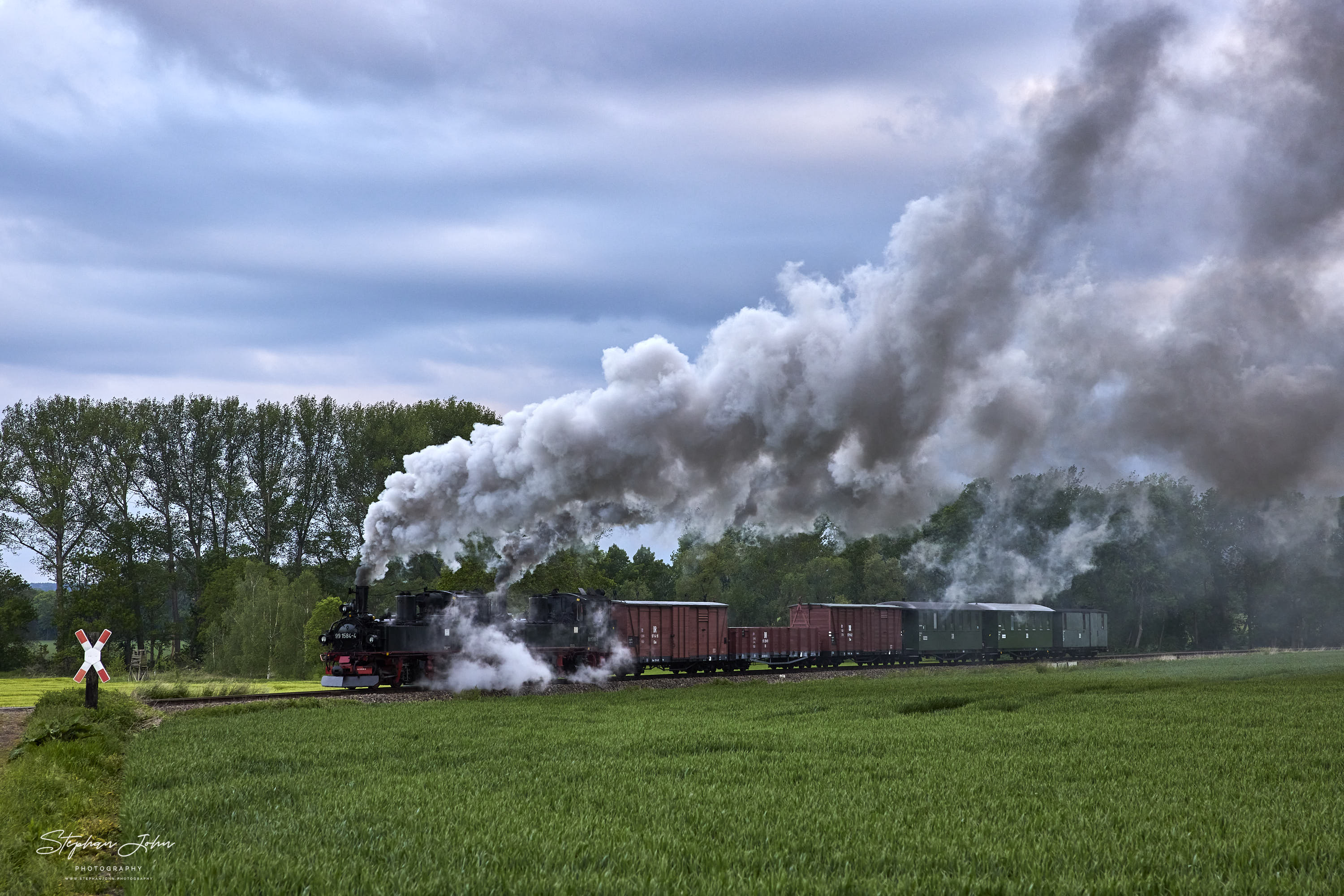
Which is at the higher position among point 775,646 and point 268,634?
point 268,634

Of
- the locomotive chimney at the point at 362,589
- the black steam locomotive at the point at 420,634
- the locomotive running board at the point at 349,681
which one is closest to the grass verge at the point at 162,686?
the locomotive running board at the point at 349,681

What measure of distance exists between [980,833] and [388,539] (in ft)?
78.1

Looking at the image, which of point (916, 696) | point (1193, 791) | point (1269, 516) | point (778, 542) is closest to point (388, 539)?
point (916, 696)

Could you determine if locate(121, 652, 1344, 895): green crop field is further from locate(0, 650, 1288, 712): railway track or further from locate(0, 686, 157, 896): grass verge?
locate(0, 650, 1288, 712): railway track

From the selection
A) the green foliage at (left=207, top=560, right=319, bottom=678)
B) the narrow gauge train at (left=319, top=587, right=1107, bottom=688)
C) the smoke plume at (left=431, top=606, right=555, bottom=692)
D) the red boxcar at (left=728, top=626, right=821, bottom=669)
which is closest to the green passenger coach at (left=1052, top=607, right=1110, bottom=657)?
the narrow gauge train at (left=319, top=587, right=1107, bottom=688)

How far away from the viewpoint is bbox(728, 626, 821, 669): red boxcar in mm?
43875

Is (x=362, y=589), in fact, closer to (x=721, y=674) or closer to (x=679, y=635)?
(x=679, y=635)

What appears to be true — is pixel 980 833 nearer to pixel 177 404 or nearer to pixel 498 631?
pixel 498 631

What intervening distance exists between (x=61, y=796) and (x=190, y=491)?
5874 centimetres

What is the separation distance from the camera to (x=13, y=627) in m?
54.7

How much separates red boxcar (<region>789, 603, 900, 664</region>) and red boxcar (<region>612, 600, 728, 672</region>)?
6.42 metres

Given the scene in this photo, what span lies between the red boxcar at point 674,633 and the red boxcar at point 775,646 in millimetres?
755

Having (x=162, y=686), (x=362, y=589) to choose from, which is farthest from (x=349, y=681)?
(x=162, y=686)
